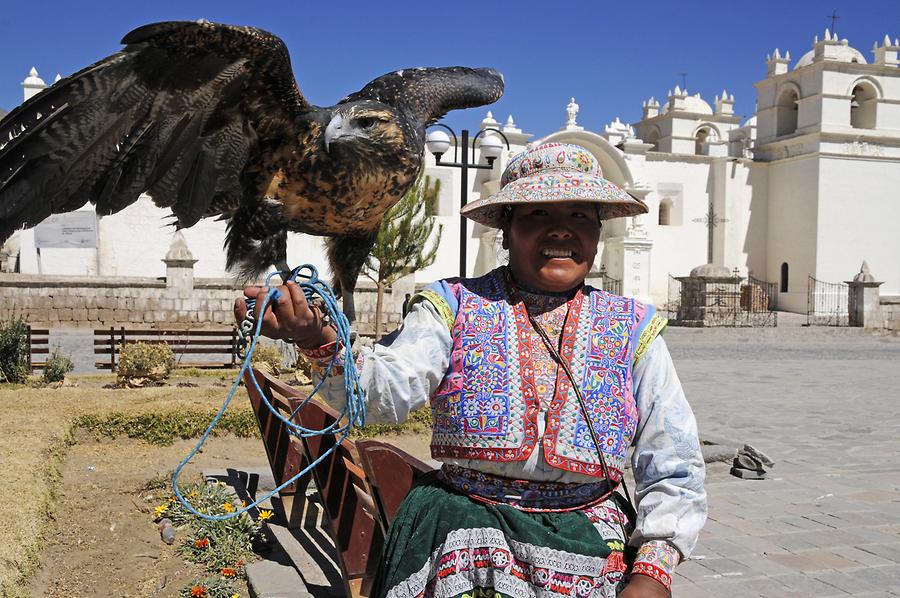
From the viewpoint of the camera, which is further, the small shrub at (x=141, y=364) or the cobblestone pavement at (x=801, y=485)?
the small shrub at (x=141, y=364)

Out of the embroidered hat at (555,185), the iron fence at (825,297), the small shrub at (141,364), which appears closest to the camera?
the embroidered hat at (555,185)

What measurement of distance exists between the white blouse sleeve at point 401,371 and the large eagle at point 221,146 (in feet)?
2.19

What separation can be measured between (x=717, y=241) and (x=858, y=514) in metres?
31.4

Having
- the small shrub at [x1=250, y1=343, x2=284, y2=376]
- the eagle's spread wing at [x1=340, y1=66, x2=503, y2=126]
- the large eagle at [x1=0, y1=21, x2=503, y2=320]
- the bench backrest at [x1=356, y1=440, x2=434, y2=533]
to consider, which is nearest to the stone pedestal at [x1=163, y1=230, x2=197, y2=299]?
the small shrub at [x1=250, y1=343, x2=284, y2=376]

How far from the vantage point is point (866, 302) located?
82.9ft

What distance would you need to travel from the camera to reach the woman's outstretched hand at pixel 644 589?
1777 mm

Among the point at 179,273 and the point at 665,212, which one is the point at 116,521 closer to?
the point at 179,273

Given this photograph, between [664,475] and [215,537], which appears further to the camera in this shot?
[215,537]

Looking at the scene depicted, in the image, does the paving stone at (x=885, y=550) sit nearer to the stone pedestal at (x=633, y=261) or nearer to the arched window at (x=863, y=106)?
the stone pedestal at (x=633, y=261)

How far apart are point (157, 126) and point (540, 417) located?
1.47 m

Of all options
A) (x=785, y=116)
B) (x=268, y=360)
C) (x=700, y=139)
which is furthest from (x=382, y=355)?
(x=700, y=139)

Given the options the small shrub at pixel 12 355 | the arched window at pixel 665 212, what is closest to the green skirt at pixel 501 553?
the small shrub at pixel 12 355

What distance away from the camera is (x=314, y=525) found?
517 centimetres

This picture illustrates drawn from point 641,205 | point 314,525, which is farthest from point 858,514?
point 641,205
